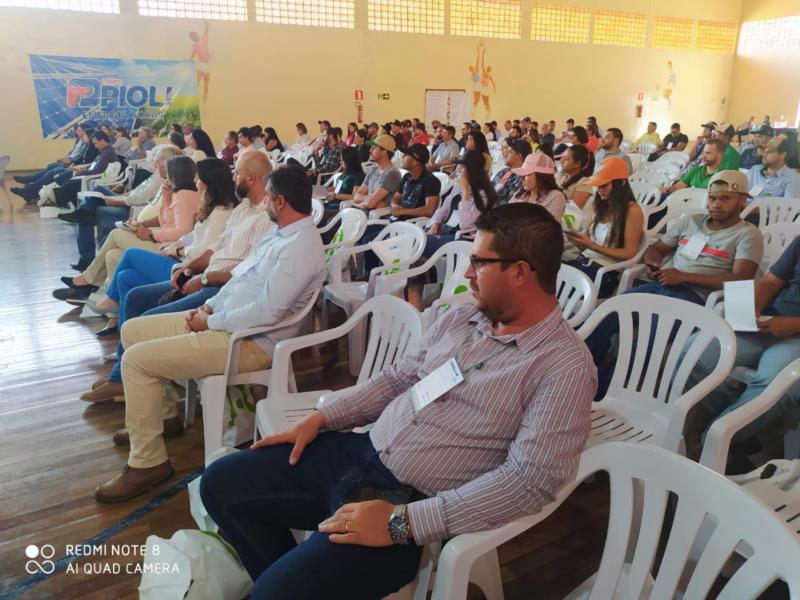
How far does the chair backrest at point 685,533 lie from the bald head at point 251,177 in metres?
2.24

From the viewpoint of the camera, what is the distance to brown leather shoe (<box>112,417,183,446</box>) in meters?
2.38

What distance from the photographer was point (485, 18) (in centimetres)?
1487

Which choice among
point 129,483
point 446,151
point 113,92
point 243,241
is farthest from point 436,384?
point 113,92

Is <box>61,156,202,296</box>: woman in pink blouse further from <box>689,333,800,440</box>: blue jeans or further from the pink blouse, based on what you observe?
<box>689,333,800,440</box>: blue jeans

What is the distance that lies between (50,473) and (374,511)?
171 centimetres

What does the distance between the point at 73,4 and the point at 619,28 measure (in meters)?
14.2

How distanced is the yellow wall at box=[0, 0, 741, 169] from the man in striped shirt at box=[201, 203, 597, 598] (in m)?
12.6

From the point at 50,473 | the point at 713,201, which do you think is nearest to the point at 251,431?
the point at 50,473

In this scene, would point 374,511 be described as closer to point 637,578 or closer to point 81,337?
point 637,578

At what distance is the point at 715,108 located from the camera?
19.0m

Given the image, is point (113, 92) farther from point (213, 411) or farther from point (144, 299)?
point (213, 411)

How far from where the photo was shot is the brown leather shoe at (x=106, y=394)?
8.74ft

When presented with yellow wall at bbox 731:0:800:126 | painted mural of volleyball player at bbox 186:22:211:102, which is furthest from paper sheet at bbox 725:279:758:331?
yellow wall at bbox 731:0:800:126

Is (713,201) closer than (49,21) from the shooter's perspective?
Yes
